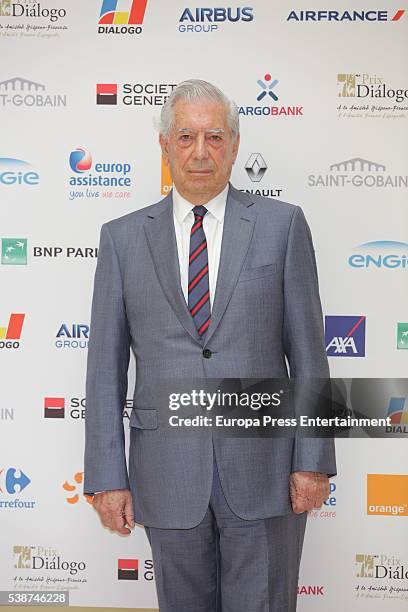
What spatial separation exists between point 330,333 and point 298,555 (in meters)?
0.87

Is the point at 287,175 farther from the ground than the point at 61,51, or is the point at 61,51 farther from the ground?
the point at 61,51

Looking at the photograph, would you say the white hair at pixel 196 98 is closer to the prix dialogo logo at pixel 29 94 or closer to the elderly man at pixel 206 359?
the elderly man at pixel 206 359

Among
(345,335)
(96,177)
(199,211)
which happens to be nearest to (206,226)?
(199,211)

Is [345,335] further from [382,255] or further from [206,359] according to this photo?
[206,359]

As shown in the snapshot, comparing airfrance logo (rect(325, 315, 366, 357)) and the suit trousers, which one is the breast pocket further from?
airfrance logo (rect(325, 315, 366, 357))

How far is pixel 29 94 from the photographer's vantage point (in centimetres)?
261

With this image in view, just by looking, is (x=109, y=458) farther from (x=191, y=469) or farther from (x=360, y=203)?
(x=360, y=203)

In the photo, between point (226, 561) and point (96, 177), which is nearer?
point (226, 561)

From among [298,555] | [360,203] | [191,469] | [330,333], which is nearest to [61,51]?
[360,203]

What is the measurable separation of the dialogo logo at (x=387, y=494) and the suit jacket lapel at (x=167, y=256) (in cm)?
114

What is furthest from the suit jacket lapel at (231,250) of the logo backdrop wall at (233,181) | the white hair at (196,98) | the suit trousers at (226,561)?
the logo backdrop wall at (233,181)

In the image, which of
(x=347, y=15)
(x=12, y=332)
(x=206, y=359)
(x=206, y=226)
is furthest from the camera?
(x=12, y=332)

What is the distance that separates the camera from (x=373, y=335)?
261 centimetres

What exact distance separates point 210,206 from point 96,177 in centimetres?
73
